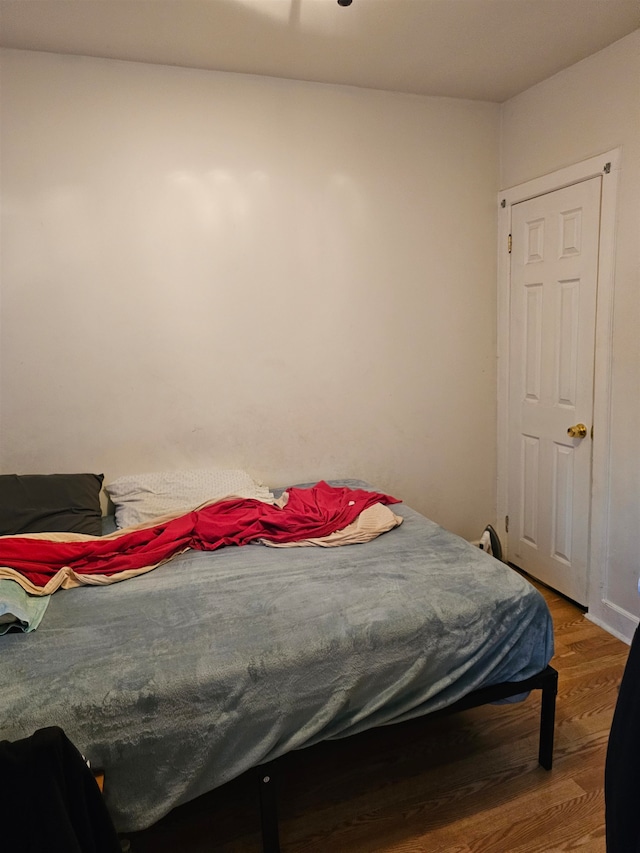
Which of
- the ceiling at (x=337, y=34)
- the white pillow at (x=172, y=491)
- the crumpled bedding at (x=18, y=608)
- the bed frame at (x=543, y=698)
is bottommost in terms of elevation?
the bed frame at (x=543, y=698)

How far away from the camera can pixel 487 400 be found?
3480mm

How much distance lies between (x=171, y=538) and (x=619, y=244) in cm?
235

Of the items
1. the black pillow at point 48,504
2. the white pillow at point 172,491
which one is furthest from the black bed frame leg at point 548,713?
the black pillow at point 48,504

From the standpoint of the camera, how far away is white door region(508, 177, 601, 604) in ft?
9.19

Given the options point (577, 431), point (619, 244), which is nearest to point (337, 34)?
point (619, 244)

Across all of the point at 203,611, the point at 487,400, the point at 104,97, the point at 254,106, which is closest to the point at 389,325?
the point at 487,400

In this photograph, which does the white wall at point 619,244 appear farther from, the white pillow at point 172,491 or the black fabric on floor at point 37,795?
the black fabric on floor at point 37,795

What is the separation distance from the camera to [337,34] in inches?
96.3

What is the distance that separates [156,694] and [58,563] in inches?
33.4

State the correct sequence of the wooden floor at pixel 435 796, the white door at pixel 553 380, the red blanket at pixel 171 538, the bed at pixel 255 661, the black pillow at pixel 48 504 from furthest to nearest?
the white door at pixel 553 380 < the black pillow at pixel 48 504 < the red blanket at pixel 171 538 < the wooden floor at pixel 435 796 < the bed at pixel 255 661

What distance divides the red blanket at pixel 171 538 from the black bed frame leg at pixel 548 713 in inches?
38.3

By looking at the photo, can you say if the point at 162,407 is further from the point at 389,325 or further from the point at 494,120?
the point at 494,120

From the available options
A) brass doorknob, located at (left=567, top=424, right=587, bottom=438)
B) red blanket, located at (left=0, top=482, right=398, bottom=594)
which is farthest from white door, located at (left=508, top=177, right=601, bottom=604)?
red blanket, located at (left=0, top=482, right=398, bottom=594)

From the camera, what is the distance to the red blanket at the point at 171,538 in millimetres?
2037
